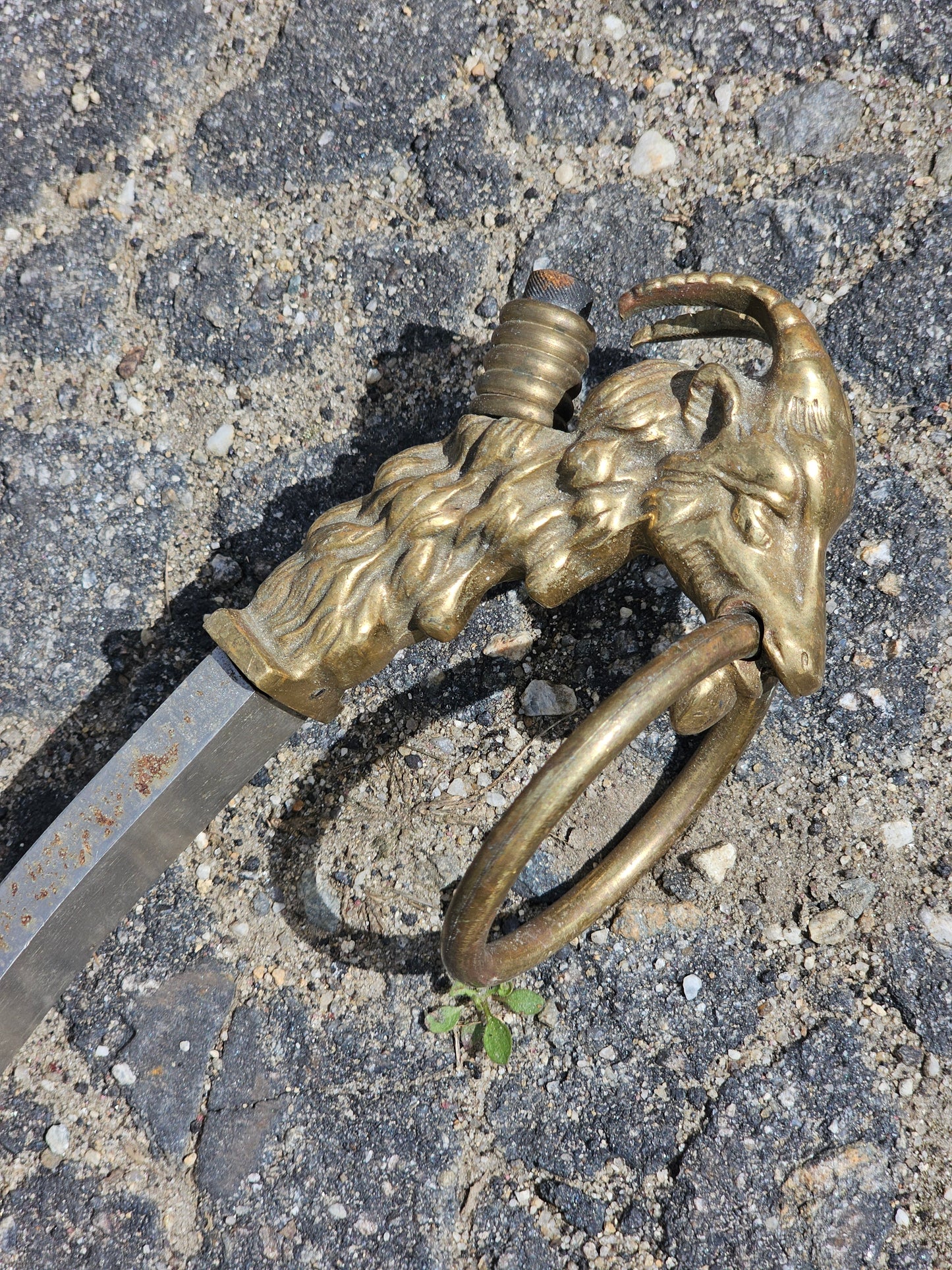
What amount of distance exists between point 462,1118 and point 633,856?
540 mm

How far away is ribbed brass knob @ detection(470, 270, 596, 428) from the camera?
1376 mm

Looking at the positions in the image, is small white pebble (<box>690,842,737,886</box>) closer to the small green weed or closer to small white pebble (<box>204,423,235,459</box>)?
the small green weed

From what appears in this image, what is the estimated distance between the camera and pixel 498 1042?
1555mm

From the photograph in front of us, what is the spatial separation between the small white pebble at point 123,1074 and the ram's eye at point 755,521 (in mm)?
1339

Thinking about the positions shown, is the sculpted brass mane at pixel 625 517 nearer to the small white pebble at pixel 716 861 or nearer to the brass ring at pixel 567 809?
the brass ring at pixel 567 809

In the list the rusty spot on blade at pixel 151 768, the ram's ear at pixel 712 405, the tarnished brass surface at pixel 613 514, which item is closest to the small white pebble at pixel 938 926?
the tarnished brass surface at pixel 613 514

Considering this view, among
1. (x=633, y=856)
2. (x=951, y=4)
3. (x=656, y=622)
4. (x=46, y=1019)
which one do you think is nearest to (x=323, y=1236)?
(x=46, y=1019)

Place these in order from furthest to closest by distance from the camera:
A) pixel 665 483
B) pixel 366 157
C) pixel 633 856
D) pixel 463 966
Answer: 1. pixel 366 157
2. pixel 633 856
3. pixel 665 483
4. pixel 463 966

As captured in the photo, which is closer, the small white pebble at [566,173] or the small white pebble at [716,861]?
the small white pebble at [716,861]

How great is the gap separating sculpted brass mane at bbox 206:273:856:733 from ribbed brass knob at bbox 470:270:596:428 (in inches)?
1.3

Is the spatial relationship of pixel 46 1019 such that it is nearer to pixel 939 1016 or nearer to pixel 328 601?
pixel 328 601

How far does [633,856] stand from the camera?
4.65 feet

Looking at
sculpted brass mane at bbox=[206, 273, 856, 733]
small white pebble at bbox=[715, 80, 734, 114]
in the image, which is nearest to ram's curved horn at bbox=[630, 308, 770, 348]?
sculpted brass mane at bbox=[206, 273, 856, 733]

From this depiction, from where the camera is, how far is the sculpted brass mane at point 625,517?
127 cm
